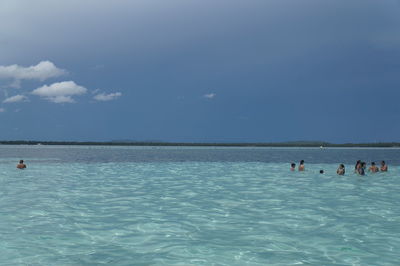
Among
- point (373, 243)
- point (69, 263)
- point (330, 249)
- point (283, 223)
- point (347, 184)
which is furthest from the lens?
point (347, 184)

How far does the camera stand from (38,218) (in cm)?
1642

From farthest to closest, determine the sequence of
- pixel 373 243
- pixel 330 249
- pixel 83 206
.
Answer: pixel 83 206 → pixel 373 243 → pixel 330 249

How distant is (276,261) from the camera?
10961 millimetres

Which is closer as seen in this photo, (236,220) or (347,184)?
(236,220)

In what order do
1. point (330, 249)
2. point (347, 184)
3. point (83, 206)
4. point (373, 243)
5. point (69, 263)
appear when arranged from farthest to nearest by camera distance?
point (347, 184), point (83, 206), point (373, 243), point (330, 249), point (69, 263)

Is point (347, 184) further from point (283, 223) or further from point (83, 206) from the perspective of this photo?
point (83, 206)

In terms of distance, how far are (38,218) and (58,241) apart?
4.17 meters

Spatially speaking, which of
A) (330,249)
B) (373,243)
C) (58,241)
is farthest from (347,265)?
(58,241)

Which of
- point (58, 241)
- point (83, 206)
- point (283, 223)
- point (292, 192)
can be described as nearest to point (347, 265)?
point (283, 223)

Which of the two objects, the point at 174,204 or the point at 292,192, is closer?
the point at 174,204

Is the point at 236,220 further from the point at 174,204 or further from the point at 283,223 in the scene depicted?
the point at 174,204

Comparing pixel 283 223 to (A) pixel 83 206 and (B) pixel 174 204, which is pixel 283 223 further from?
(A) pixel 83 206

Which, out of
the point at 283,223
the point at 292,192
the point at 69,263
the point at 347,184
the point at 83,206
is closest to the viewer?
the point at 69,263

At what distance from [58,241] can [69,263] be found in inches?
96.0
